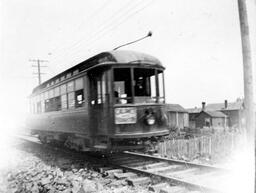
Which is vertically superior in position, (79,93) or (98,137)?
(79,93)

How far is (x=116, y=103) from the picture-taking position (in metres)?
7.88

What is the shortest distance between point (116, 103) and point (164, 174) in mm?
2283

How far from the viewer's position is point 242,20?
6645 mm

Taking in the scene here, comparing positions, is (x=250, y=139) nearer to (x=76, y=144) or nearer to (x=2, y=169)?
(x=76, y=144)

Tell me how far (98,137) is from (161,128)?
6.15 feet

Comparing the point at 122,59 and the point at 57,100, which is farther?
the point at 57,100

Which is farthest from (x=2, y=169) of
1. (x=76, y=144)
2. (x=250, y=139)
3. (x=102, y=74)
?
(x=250, y=139)

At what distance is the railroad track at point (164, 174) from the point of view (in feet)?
19.1

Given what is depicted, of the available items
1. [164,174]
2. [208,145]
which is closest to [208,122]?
[208,145]

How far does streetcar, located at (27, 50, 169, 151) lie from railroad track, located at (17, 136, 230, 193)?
2.06ft

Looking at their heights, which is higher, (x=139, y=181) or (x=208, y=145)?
(x=208, y=145)

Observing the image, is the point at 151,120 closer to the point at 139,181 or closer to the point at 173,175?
the point at 173,175

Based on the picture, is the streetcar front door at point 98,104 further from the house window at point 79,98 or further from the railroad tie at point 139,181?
the railroad tie at point 139,181

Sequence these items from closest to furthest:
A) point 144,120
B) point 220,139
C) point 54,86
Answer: point 144,120, point 220,139, point 54,86
